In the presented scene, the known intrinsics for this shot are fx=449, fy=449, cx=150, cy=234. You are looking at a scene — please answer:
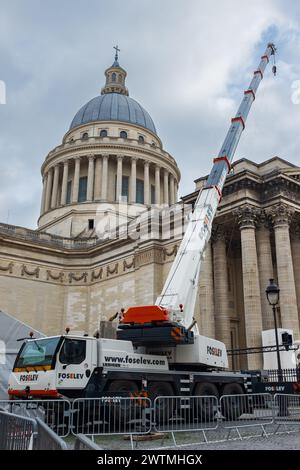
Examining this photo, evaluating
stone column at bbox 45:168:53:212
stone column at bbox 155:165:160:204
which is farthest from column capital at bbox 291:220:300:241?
stone column at bbox 45:168:53:212

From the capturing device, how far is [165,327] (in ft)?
48.2

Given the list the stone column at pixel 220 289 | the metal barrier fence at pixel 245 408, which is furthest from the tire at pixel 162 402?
the stone column at pixel 220 289

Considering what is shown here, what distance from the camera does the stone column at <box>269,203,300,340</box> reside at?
83.6 ft

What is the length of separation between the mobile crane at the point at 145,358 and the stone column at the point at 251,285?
29.1 ft

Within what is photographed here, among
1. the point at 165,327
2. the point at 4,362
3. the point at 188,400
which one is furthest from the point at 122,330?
the point at 4,362

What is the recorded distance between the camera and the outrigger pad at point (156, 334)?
47.6 ft

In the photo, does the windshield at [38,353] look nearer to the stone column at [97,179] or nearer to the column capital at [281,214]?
the column capital at [281,214]

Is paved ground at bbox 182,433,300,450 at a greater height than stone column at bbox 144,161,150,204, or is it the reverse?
stone column at bbox 144,161,150,204

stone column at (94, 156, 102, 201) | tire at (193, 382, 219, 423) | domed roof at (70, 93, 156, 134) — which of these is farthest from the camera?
domed roof at (70, 93, 156, 134)

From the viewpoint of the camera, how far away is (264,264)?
28531mm

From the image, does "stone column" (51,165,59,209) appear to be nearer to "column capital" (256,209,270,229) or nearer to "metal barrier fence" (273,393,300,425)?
"column capital" (256,209,270,229)

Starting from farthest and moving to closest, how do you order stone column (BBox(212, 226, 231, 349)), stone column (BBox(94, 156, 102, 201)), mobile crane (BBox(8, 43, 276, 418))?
1. stone column (BBox(94, 156, 102, 201))
2. stone column (BBox(212, 226, 231, 349))
3. mobile crane (BBox(8, 43, 276, 418))

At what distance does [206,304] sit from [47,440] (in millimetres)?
24614
